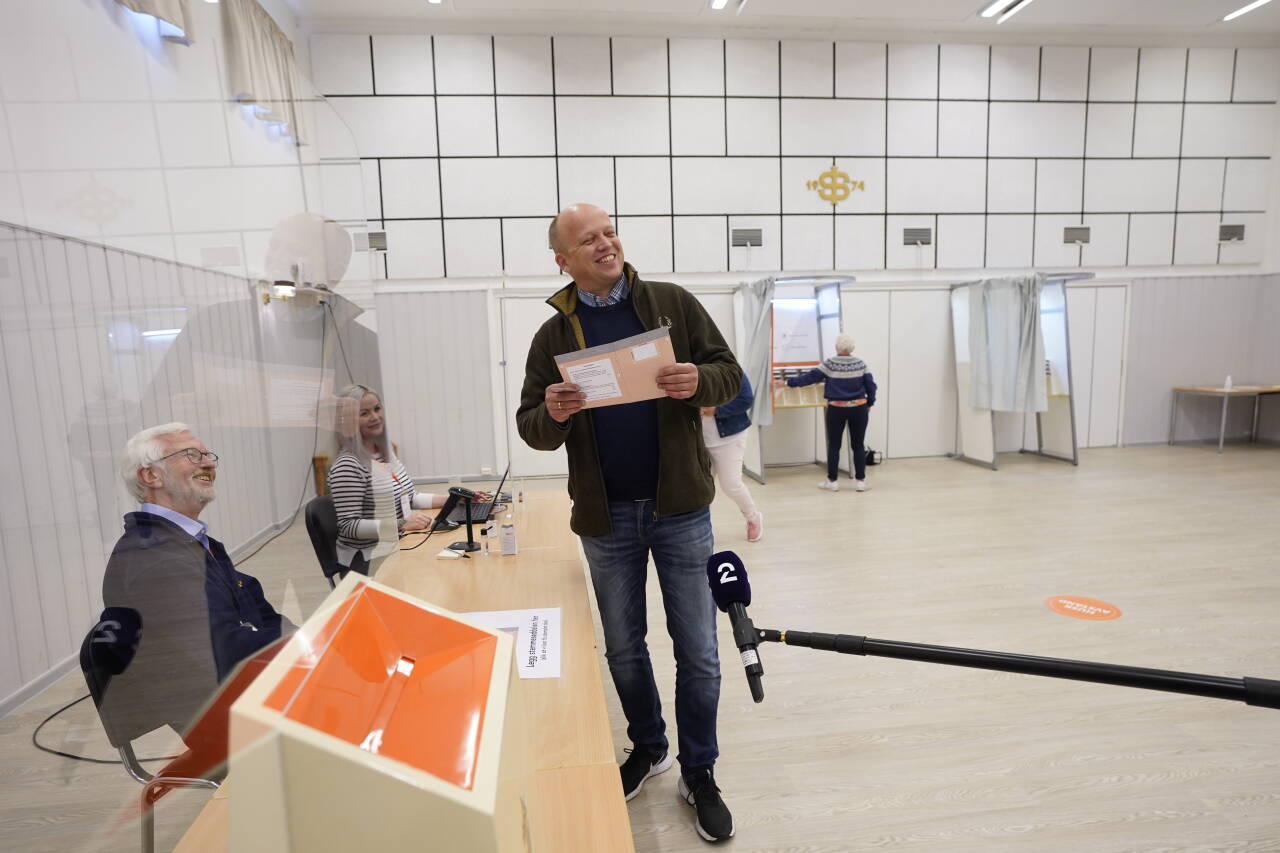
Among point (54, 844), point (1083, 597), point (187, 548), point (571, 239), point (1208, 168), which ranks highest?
point (1208, 168)

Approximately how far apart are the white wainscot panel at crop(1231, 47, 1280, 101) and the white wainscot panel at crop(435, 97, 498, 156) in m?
8.73

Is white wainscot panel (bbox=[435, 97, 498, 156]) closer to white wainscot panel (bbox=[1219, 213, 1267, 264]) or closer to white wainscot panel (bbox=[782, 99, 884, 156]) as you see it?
white wainscot panel (bbox=[782, 99, 884, 156])

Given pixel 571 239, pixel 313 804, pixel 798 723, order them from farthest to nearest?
pixel 798 723 → pixel 571 239 → pixel 313 804

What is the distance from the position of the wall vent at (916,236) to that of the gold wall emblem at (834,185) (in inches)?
29.4

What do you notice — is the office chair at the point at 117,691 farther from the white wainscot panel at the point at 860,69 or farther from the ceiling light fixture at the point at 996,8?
the ceiling light fixture at the point at 996,8

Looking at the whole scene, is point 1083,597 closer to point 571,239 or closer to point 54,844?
point 571,239

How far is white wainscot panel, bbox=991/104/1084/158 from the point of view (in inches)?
291

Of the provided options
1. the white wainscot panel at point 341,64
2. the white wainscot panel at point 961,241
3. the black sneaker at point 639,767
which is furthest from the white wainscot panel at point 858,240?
the black sneaker at point 639,767

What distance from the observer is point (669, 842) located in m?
1.79

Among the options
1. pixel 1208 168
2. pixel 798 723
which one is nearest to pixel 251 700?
pixel 798 723

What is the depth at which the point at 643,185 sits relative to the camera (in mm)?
6977

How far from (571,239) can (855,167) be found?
6.70 meters

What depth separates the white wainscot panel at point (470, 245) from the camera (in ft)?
22.3

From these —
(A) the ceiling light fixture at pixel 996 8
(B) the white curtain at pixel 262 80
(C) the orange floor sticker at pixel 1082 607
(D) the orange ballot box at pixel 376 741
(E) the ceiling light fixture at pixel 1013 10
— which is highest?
(A) the ceiling light fixture at pixel 996 8
